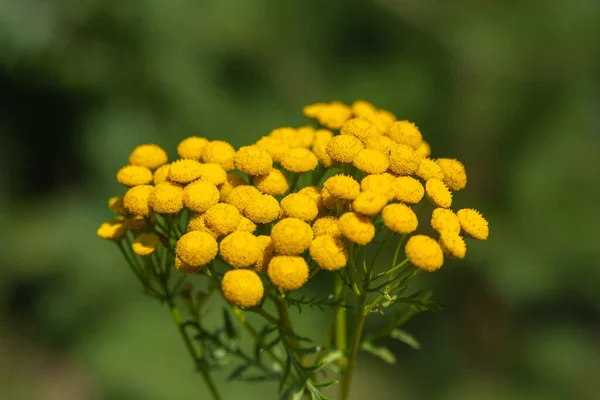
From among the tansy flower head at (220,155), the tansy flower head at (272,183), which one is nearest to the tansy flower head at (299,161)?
the tansy flower head at (272,183)

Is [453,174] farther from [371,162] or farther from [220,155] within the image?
[220,155]

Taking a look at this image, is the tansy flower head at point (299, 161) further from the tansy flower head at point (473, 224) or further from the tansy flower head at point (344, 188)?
the tansy flower head at point (473, 224)

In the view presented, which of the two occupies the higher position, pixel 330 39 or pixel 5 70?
pixel 330 39

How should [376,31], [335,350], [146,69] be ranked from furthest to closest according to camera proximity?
[376,31], [146,69], [335,350]

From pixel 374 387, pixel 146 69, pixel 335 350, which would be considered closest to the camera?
pixel 335 350

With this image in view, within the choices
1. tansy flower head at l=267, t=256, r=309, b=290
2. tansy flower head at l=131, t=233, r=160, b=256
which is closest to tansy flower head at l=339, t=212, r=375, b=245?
tansy flower head at l=267, t=256, r=309, b=290

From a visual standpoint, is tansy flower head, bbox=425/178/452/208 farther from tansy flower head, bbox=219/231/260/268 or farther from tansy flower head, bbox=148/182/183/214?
tansy flower head, bbox=148/182/183/214

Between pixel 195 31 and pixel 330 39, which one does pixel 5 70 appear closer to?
pixel 195 31

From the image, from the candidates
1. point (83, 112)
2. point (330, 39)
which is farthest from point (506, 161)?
point (83, 112)
